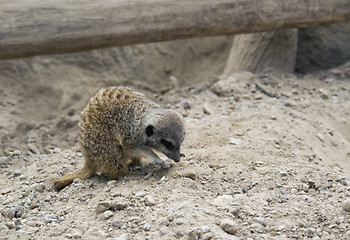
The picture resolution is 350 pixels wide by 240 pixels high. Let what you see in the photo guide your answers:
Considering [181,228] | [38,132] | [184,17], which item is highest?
[184,17]

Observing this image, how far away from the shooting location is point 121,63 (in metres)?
5.64

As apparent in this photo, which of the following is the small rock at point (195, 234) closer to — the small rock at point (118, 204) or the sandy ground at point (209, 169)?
the sandy ground at point (209, 169)

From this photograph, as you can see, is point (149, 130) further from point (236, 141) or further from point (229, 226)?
point (229, 226)

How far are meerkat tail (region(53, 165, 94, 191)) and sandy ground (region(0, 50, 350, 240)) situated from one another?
0.05m

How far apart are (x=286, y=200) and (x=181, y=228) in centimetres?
68

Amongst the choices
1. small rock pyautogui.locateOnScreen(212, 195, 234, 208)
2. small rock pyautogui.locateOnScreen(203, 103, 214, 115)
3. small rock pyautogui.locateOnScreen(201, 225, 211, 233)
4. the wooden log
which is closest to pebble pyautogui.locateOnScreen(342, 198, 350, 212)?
small rock pyautogui.locateOnScreen(212, 195, 234, 208)

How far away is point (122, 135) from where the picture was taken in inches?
126

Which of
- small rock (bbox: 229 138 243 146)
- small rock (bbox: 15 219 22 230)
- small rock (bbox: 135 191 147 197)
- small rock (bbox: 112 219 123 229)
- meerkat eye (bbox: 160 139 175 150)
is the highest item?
meerkat eye (bbox: 160 139 175 150)

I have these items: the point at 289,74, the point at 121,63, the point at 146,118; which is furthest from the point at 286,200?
the point at 121,63

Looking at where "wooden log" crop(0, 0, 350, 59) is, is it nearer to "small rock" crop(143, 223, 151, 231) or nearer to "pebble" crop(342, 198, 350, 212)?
"small rock" crop(143, 223, 151, 231)

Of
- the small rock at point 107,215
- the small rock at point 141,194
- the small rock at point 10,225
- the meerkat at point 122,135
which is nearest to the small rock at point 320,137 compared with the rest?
the meerkat at point 122,135

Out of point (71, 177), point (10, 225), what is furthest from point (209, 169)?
point (10, 225)

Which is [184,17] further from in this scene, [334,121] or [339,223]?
[339,223]

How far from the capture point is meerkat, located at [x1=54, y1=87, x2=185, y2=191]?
10.1 ft
